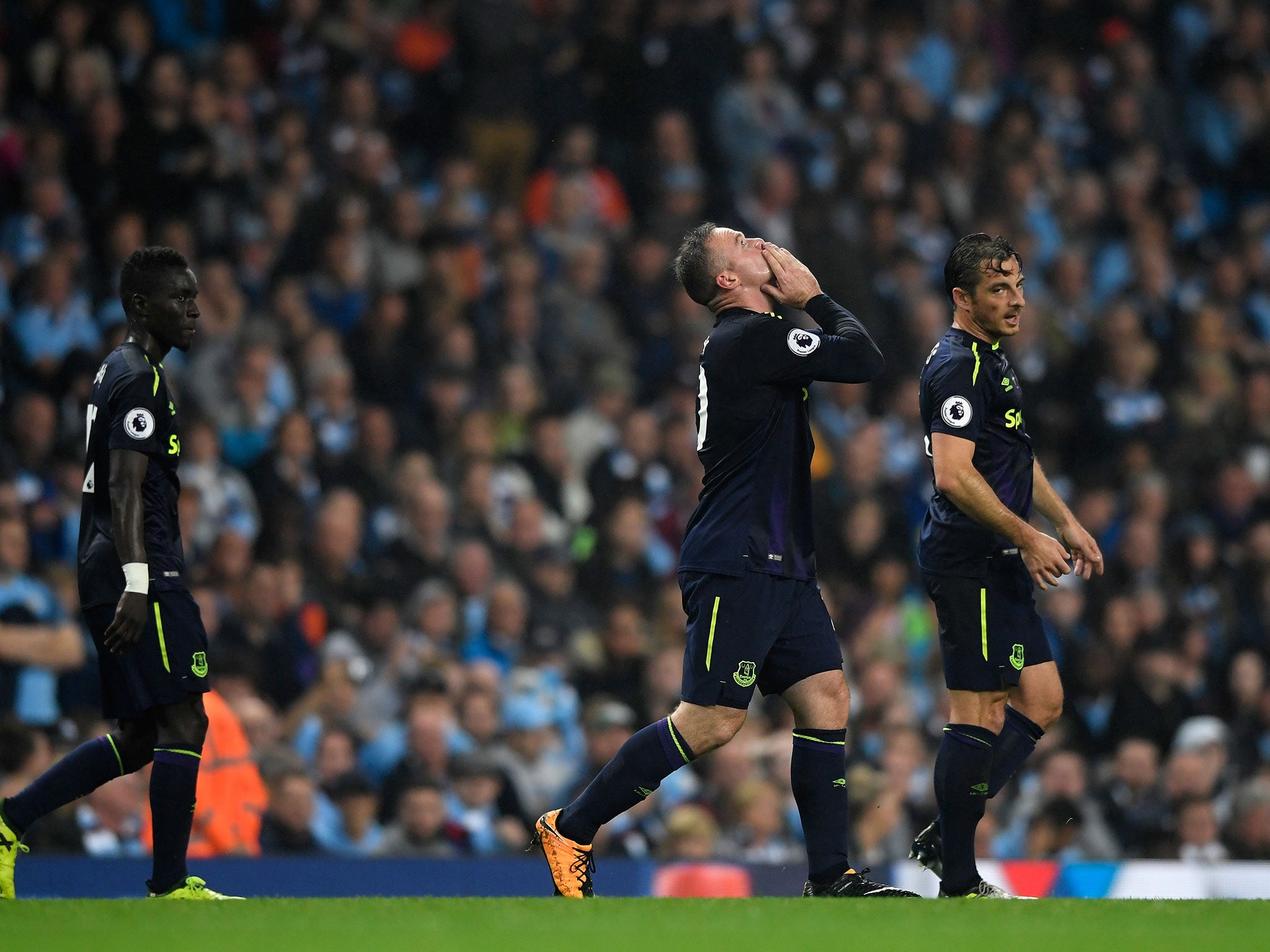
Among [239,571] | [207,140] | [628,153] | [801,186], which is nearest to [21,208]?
[207,140]

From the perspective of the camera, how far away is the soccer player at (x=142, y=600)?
5.98 m

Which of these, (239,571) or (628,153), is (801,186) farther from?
(239,571)

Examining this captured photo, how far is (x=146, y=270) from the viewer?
623 centimetres

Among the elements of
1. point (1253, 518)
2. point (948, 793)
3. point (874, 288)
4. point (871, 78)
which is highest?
point (871, 78)

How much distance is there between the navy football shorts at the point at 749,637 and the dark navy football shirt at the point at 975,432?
504 millimetres

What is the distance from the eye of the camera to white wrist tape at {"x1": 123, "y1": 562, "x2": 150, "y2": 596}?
19.3 ft

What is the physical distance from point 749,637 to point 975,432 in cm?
103

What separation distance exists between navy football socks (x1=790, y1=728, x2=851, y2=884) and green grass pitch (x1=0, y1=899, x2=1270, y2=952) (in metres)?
0.49

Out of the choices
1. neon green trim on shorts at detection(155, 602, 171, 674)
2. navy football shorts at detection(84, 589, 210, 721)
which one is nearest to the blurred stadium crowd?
navy football shorts at detection(84, 589, 210, 721)

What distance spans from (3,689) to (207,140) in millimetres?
4250

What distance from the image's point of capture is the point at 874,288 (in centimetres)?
1322

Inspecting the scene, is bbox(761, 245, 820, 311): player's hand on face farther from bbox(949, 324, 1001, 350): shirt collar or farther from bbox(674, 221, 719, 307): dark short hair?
bbox(949, 324, 1001, 350): shirt collar

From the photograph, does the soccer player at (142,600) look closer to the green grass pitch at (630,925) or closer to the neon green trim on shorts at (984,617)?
the green grass pitch at (630,925)

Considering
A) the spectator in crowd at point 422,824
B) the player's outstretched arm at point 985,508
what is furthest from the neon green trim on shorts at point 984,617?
the spectator in crowd at point 422,824
